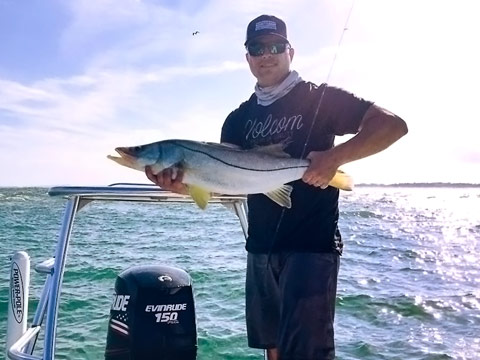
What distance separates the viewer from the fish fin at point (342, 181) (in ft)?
10.9

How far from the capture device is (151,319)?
413cm

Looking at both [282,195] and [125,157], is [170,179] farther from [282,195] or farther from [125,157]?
[282,195]

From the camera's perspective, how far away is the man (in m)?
3.29

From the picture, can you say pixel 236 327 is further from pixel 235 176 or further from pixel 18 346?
pixel 235 176

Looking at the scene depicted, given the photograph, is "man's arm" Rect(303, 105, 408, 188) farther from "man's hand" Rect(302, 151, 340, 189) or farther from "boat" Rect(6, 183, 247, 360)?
"boat" Rect(6, 183, 247, 360)

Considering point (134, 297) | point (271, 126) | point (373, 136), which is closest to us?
point (373, 136)

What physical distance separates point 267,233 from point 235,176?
46 cm

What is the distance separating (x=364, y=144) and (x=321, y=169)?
0.27 metres

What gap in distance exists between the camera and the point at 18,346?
3959mm

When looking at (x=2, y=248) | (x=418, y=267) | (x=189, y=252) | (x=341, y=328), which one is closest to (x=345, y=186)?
(x=341, y=328)

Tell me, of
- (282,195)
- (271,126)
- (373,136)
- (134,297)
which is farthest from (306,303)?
(134,297)

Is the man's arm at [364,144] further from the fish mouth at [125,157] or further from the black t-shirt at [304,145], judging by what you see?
the fish mouth at [125,157]

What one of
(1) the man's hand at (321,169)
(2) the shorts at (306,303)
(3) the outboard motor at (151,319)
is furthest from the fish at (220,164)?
(3) the outboard motor at (151,319)

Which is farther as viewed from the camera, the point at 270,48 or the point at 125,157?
the point at 270,48
